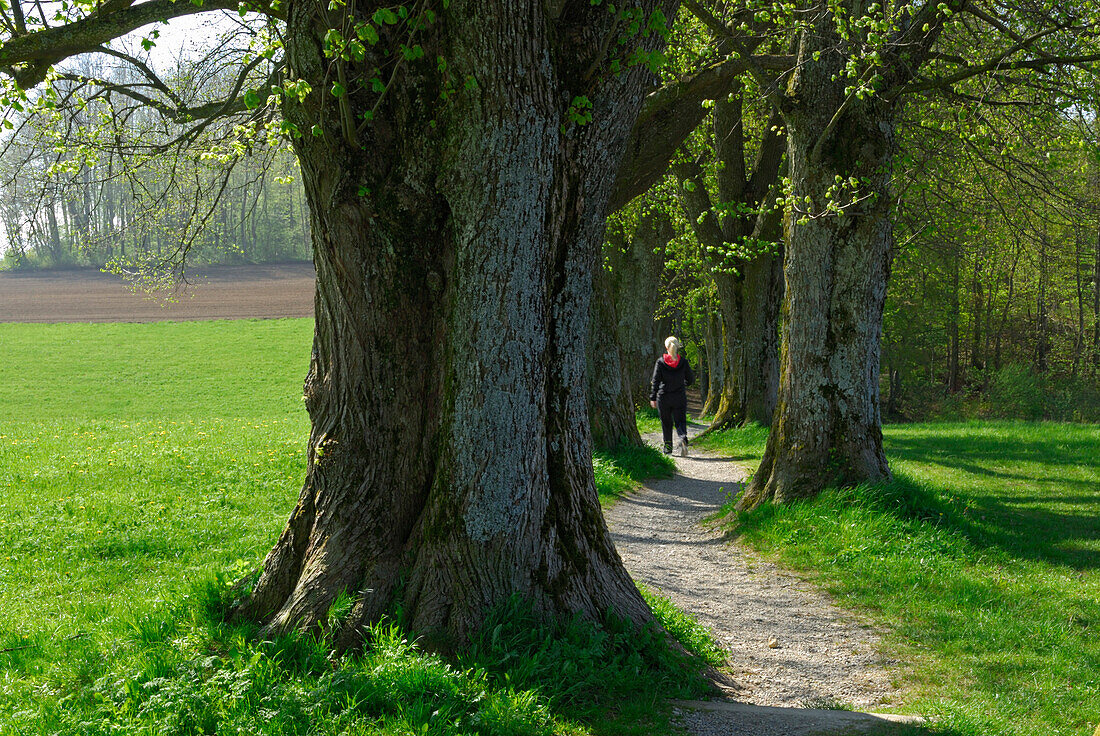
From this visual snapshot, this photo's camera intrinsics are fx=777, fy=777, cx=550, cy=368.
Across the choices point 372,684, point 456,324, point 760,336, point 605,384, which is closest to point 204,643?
point 372,684

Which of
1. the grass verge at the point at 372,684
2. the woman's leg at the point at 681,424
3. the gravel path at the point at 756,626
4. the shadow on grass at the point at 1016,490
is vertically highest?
the woman's leg at the point at 681,424

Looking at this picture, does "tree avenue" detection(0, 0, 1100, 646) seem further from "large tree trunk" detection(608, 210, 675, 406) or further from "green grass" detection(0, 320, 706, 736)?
"large tree trunk" detection(608, 210, 675, 406)

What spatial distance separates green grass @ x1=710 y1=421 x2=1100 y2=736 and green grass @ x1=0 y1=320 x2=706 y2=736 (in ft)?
5.89

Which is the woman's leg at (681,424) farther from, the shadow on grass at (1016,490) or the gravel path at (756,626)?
the gravel path at (756,626)

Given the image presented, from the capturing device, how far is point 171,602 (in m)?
5.11

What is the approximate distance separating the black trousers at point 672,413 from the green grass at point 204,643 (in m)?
1.63

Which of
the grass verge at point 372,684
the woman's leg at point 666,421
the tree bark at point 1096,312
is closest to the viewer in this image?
the grass verge at point 372,684

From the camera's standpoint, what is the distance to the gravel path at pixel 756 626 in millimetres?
4262

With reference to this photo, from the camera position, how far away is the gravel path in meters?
4.26

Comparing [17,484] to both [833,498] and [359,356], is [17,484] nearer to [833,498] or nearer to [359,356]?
[359,356]

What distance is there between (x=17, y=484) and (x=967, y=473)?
553 inches

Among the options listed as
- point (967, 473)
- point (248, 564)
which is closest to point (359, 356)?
point (248, 564)

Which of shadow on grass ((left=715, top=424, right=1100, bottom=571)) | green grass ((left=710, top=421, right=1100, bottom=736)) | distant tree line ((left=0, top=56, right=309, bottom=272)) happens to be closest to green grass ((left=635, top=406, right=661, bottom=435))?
shadow on grass ((left=715, top=424, right=1100, bottom=571))

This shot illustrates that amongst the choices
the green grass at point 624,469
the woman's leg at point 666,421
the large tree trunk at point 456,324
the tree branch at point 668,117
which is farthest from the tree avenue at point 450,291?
the woman's leg at point 666,421
